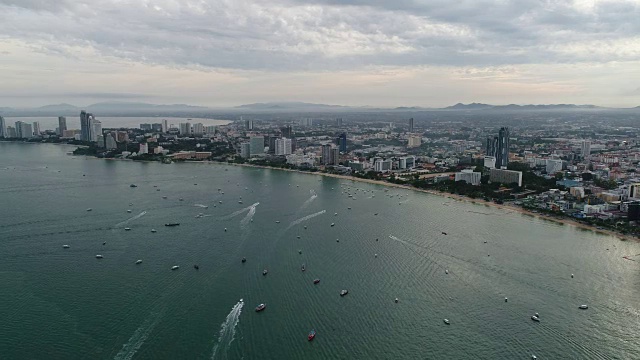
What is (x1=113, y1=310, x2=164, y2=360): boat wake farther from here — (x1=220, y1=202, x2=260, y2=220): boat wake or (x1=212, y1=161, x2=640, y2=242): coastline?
(x1=212, y1=161, x2=640, y2=242): coastline

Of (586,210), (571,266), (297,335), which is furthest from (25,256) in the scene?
(586,210)

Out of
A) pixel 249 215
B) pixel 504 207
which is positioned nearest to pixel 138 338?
pixel 249 215

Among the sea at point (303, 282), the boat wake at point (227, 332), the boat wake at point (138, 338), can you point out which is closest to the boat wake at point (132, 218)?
the sea at point (303, 282)

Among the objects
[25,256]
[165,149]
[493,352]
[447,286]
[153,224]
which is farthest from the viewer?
[165,149]

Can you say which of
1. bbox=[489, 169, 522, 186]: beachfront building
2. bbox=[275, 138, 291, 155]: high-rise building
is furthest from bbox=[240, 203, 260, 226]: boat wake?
bbox=[275, 138, 291, 155]: high-rise building

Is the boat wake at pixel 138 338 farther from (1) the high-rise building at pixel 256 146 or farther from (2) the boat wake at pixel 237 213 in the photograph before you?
(1) the high-rise building at pixel 256 146

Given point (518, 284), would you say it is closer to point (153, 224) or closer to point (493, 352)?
point (493, 352)

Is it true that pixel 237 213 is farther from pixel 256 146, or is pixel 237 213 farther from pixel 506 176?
pixel 256 146

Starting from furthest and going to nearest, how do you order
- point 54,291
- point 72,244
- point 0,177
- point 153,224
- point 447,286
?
point 0,177, point 153,224, point 72,244, point 447,286, point 54,291
